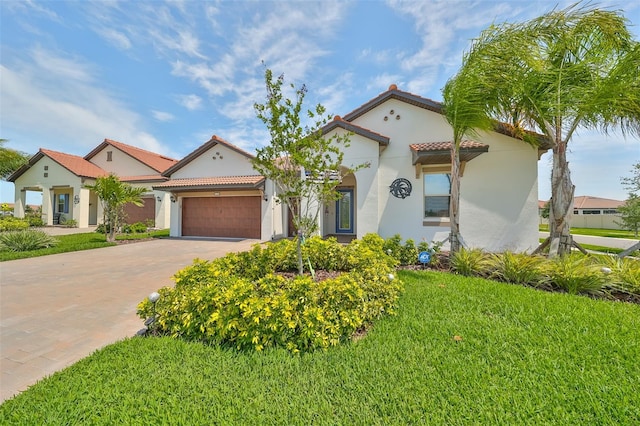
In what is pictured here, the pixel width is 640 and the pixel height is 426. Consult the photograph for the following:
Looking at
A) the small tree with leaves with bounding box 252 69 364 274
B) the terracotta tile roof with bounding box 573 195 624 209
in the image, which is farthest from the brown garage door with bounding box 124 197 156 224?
the terracotta tile roof with bounding box 573 195 624 209

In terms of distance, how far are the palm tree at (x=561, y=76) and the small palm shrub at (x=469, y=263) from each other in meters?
2.12

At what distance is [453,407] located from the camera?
2193 mm

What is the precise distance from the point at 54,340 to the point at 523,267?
343 inches

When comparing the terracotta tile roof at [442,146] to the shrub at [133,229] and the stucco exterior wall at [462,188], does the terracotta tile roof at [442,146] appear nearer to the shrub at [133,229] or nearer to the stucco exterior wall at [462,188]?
the stucco exterior wall at [462,188]

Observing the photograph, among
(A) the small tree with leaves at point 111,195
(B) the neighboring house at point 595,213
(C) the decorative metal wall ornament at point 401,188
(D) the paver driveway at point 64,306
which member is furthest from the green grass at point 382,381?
(B) the neighboring house at point 595,213

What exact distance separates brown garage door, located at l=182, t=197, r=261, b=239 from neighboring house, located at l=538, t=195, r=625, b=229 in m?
33.4

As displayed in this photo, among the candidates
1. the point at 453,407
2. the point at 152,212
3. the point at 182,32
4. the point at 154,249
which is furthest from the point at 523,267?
the point at 152,212

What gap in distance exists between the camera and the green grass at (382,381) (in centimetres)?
214

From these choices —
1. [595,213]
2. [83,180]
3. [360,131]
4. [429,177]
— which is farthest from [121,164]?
[595,213]

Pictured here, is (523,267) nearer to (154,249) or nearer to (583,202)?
(154,249)

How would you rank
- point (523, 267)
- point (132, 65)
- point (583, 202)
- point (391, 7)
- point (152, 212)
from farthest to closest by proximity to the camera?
point (583, 202)
point (152, 212)
point (132, 65)
point (391, 7)
point (523, 267)

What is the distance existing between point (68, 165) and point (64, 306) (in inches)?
899

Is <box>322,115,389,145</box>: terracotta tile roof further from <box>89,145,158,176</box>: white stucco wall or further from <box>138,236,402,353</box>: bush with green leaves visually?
<box>89,145,158,176</box>: white stucco wall

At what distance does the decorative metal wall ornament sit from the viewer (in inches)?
404
